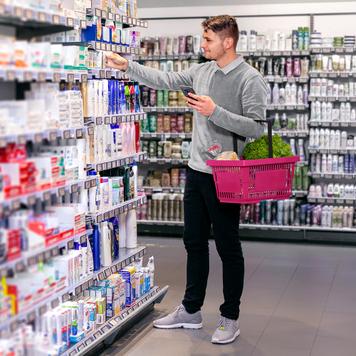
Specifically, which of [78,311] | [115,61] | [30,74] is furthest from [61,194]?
[115,61]

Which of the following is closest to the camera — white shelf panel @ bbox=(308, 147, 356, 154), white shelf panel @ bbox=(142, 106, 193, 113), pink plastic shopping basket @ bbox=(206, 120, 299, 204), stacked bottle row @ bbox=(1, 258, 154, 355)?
stacked bottle row @ bbox=(1, 258, 154, 355)

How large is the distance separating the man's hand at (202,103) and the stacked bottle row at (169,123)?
15.8ft

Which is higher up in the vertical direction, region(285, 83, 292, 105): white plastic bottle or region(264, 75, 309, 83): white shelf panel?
region(264, 75, 309, 83): white shelf panel

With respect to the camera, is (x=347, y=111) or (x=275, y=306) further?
(x=347, y=111)

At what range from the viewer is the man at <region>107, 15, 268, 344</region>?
562 centimetres

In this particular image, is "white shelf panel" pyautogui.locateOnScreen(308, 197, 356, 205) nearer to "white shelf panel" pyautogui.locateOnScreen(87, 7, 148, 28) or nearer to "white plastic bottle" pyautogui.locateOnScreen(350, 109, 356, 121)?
"white plastic bottle" pyautogui.locateOnScreen(350, 109, 356, 121)

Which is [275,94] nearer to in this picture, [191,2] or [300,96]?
[300,96]

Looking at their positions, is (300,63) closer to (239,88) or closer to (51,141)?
(239,88)

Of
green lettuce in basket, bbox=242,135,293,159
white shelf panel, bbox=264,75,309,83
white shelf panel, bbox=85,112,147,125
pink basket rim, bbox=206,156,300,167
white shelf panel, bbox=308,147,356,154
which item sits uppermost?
white shelf panel, bbox=264,75,309,83

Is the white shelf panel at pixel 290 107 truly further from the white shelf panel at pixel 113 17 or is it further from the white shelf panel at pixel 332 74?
the white shelf panel at pixel 113 17

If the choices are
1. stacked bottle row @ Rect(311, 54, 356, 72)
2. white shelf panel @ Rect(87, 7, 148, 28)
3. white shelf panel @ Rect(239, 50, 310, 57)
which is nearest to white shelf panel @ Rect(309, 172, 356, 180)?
stacked bottle row @ Rect(311, 54, 356, 72)

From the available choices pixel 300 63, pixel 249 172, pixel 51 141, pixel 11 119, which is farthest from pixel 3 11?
pixel 300 63

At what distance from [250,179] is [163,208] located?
507cm

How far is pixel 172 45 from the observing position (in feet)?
33.9
